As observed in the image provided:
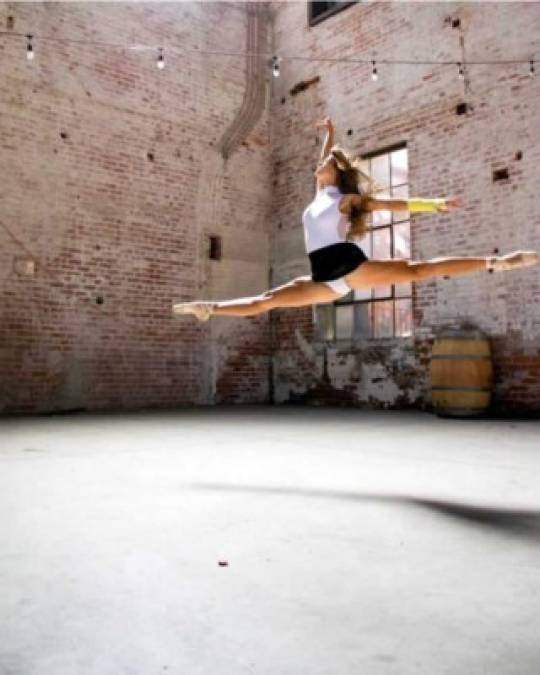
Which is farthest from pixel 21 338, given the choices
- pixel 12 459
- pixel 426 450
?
pixel 426 450

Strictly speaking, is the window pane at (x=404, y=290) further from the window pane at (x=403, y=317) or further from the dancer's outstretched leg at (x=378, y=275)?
the dancer's outstretched leg at (x=378, y=275)

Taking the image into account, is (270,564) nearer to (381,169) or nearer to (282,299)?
(282,299)

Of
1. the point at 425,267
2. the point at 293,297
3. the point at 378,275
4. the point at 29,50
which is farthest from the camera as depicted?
the point at 29,50

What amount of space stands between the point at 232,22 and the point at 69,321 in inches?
179

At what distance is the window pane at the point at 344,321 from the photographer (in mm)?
7371

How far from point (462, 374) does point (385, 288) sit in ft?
6.10

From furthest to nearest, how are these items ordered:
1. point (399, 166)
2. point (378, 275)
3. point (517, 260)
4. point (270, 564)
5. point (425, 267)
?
point (399, 166), point (378, 275), point (425, 267), point (517, 260), point (270, 564)

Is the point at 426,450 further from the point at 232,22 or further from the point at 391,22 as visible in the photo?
the point at 232,22

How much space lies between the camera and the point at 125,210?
6992mm

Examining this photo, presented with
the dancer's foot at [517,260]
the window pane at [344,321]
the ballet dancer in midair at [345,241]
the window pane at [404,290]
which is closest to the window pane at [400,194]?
the window pane at [404,290]

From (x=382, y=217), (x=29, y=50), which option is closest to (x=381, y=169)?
(x=382, y=217)

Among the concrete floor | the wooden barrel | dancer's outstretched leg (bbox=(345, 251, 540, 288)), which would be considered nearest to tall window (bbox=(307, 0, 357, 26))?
the wooden barrel

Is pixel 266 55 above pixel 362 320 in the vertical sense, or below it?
above

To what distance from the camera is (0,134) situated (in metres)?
6.22
